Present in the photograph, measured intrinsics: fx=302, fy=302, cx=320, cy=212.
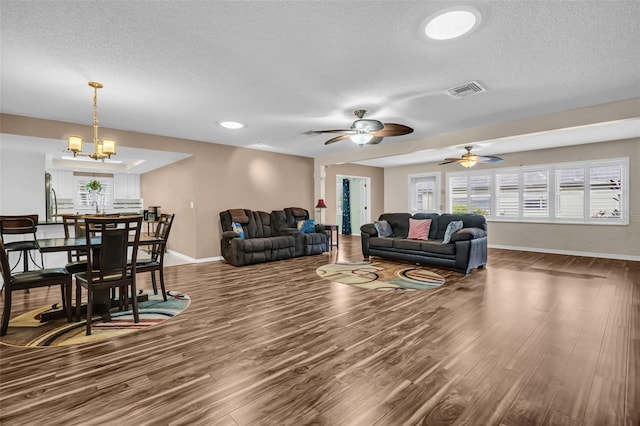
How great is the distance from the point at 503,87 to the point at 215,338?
400 cm

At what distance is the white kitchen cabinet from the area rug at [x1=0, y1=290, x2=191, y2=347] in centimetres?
676

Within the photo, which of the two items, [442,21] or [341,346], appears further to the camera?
[341,346]

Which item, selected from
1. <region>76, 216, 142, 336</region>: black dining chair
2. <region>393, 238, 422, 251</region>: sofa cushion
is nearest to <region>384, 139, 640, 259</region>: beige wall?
<region>393, 238, 422, 251</region>: sofa cushion

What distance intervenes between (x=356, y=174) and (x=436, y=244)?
5.21 meters

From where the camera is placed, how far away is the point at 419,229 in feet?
19.7

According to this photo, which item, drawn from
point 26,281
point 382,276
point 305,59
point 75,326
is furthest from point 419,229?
point 26,281

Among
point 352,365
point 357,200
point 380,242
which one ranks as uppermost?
point 357,200

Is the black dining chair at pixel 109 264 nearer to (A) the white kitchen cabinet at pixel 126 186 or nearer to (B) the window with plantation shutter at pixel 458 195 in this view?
(A) the white kitchen cabinet at pixel 126 186

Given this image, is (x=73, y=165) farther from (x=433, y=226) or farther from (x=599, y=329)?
(x=599, y=329)

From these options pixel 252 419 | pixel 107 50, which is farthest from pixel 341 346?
pixel 107 50

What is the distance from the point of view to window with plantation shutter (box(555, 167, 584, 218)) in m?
6.83

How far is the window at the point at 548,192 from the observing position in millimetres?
6421

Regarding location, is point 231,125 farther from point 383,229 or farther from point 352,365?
point 352,365

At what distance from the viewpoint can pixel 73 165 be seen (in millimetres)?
8062
